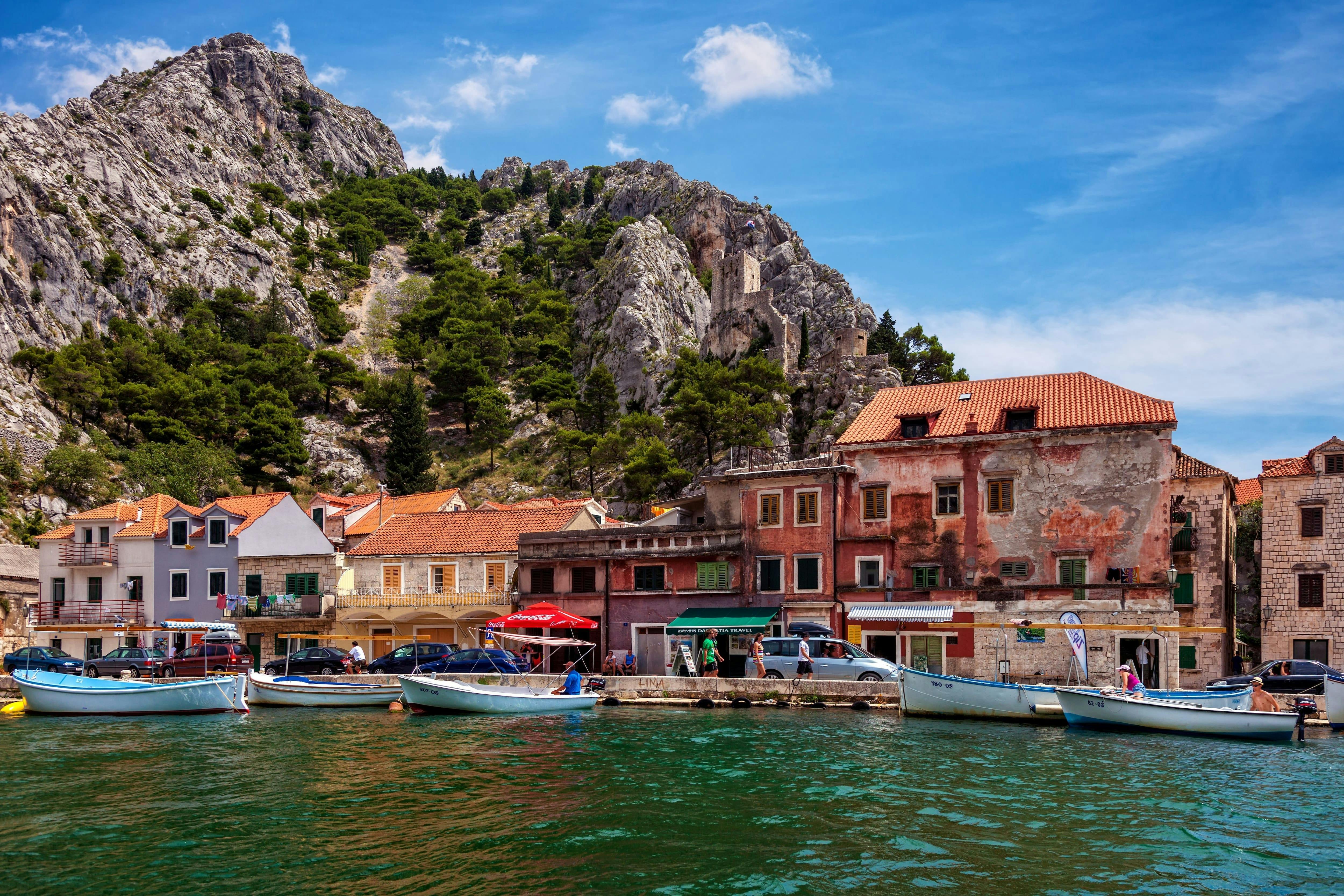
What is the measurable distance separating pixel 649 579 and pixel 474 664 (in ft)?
37.4

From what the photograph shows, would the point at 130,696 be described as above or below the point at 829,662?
below

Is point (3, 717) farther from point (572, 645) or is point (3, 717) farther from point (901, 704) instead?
point (901, 704)

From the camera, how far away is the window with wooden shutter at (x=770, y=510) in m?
45.2

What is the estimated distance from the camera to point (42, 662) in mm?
41938

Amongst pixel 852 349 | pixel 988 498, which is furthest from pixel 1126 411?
pixel 852 349

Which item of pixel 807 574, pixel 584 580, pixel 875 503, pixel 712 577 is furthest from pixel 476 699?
pixel 875 503

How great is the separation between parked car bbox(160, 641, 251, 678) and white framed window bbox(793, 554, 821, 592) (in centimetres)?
2409

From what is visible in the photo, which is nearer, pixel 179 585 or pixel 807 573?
pixel 807 573

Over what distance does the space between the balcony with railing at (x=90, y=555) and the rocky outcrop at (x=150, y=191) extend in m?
30.9

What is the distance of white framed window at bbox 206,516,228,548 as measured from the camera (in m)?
54.6

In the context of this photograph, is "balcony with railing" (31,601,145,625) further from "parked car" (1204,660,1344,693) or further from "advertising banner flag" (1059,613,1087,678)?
"parked car" (1204,660,1344,693)

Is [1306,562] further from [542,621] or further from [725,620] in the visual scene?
[542,621]

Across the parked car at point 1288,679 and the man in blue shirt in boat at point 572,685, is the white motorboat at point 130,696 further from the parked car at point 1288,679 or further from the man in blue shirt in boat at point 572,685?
the parked car at point 1288,679

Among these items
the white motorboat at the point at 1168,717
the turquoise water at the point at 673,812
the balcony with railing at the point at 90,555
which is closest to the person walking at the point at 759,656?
the turquoise water at the point at 673,812
